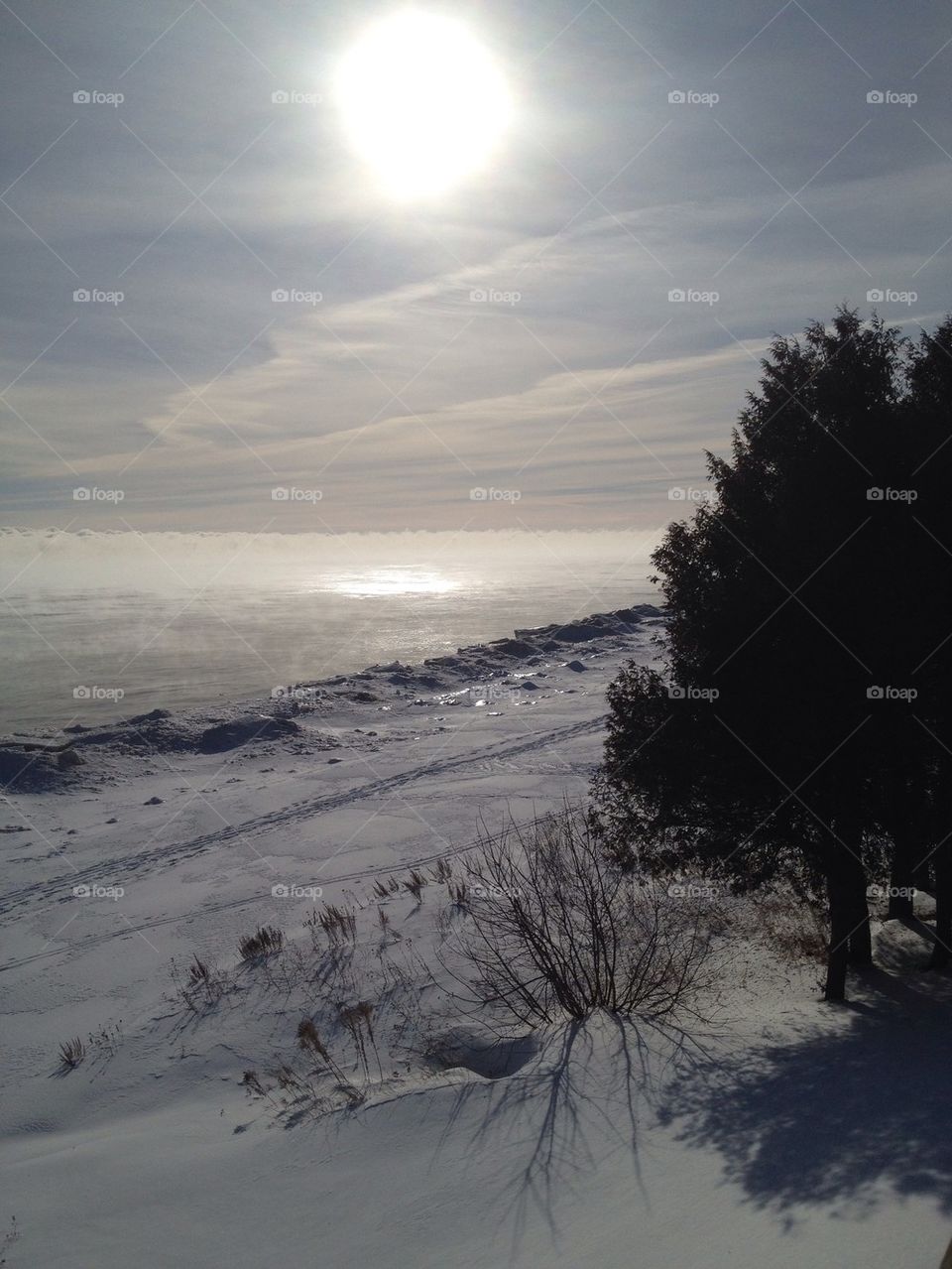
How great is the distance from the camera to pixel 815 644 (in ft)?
28.5

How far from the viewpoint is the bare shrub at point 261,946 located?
→ 42.9ft

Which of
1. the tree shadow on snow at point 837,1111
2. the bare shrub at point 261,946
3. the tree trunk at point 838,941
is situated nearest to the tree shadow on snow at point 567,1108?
the tree shadow on snow at point 837,1111

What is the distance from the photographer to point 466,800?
21.7m

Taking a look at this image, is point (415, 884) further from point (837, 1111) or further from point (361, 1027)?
point (837, 1111)

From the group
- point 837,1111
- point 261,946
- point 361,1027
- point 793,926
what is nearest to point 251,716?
point 261,946

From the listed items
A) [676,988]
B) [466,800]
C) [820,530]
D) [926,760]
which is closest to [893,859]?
[926,760]

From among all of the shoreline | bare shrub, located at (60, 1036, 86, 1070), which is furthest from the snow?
the shoreline

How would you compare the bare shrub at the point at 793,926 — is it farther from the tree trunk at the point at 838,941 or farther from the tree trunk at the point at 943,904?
the tree trunk at the point at 943,904

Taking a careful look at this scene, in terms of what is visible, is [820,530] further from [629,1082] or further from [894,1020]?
[629,1082]

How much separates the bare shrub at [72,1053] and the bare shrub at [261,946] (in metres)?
2.74

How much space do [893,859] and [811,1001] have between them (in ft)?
6.60

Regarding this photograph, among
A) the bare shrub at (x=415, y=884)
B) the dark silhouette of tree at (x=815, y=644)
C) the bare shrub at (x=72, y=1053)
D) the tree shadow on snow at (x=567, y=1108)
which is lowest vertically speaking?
the bare shrub at (x=72, y=1053)

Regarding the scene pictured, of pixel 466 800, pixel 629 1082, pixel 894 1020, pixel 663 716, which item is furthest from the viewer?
pixel 466 800

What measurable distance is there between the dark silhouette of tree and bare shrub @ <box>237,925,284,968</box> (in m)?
6.25
